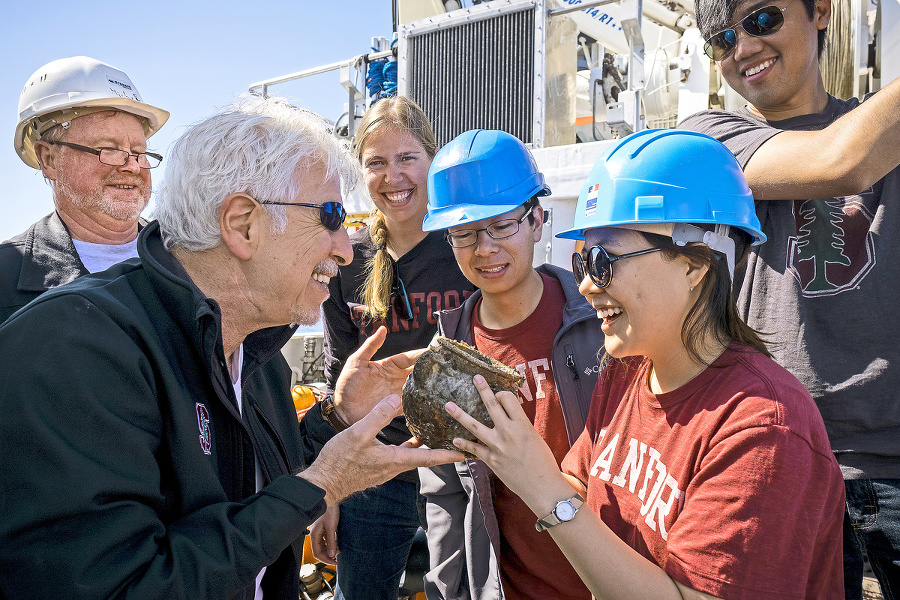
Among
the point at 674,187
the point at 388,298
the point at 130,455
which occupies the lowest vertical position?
the point at 130,455

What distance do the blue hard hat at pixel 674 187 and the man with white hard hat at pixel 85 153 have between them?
8.45 ft

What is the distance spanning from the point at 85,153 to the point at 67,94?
0.97 feet

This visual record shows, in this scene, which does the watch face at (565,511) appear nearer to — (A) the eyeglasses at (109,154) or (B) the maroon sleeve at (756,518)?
(B) the maroon sleeve at (756,518)

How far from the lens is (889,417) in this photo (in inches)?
77.3

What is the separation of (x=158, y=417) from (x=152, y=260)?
0.48 metres

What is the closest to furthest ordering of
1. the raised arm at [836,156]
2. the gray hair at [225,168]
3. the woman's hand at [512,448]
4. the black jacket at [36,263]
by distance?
the woman's hand at [512,448] → the raised arm at [836,156] → the gray hair at [225,168] → the black jacket at [36,263]

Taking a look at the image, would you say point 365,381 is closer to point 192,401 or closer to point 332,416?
point 332,416

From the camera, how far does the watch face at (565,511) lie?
5.51 ft

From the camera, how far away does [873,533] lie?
197 cm

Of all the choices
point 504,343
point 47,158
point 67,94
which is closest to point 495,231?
point 504,343

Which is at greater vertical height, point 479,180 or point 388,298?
point 479,180

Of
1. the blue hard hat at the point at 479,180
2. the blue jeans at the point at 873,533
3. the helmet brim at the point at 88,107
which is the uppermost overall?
the helmet brim at the point at 88,107

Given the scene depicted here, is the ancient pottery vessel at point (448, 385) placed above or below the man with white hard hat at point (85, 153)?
below

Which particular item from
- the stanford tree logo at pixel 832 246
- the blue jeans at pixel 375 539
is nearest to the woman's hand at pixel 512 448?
the stanford tree logo at pixel 832 246
